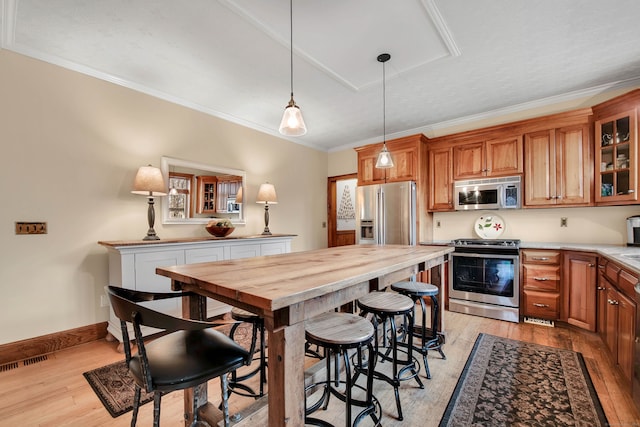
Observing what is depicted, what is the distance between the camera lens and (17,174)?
2.33m

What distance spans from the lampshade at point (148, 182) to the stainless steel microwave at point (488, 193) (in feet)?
12.2

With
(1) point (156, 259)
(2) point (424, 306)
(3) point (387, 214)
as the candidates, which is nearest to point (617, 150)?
(3) point (387, 214)

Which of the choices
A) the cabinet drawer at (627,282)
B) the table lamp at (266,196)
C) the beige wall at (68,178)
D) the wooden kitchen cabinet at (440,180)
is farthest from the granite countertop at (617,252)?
→ the beige wall at (68,178)

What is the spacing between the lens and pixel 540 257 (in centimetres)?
303

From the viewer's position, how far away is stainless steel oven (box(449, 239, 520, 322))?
3148mm

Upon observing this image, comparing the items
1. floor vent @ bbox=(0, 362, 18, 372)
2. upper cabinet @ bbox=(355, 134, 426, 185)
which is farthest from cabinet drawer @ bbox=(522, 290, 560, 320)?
floor vent @ bbox=(0, 362, 18, 372)

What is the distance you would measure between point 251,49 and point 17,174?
7.38ft

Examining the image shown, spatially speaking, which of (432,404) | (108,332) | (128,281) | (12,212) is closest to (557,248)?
(432,404)

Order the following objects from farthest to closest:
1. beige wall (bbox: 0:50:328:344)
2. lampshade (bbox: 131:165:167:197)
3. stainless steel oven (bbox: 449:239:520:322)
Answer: stainless steel oven (bbox: 449:239:520:322) → lampshade (bbox: 131:165:167:197) → beige wall (bbox: 0:50:328:344)

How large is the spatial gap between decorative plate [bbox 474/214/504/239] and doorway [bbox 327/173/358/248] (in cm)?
227

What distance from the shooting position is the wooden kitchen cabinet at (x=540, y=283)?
2.96 meters

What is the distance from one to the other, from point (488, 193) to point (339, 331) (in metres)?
3.20

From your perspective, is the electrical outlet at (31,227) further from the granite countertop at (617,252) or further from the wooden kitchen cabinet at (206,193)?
the granite countertop at (617,252)

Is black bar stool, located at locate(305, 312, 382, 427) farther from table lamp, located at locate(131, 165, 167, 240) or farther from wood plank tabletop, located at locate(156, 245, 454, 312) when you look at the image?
table lamp, located at locate(131, 165, 167, 240)
